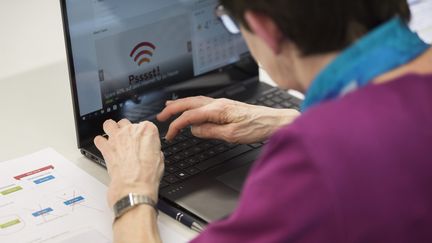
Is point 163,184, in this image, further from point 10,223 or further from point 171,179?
point 10,223

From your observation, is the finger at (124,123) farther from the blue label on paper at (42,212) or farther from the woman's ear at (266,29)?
the woman's ear at (266,29)

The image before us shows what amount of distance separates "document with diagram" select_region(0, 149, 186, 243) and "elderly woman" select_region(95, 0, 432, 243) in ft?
1.08

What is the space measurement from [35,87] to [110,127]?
0.37m

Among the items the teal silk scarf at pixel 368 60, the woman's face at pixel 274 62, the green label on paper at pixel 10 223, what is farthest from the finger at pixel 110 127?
the teal silk scarf at pixel 368 60

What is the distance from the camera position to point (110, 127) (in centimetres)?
132

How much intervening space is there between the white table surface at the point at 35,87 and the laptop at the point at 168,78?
8 cm

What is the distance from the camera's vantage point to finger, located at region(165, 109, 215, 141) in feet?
4.33

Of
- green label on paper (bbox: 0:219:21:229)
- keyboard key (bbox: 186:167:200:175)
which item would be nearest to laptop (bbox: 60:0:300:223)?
keyboard key (bbox: 186:167:200:175)

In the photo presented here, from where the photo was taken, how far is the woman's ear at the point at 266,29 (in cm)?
88

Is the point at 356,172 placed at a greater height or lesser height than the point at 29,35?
lesser

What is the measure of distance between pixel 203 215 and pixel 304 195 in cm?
42

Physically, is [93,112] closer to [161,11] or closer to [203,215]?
[161,11]

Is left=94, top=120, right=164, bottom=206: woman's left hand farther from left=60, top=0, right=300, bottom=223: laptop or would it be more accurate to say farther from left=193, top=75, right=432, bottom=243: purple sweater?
left=193, top=75, right=432, bottom=243: purple sweater

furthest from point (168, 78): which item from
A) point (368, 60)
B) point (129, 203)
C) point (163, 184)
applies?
point (368, 60)
